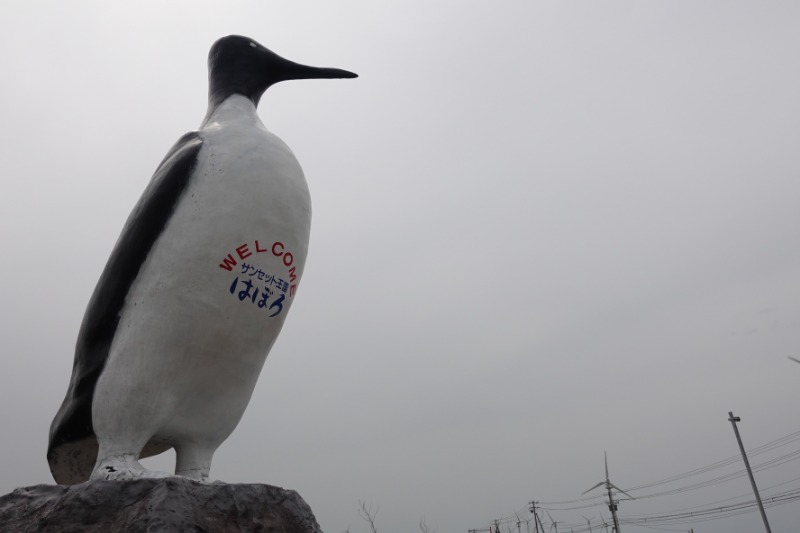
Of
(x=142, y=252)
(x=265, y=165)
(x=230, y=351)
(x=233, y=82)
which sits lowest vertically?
(x=230, y=351)

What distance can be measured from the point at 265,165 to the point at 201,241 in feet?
1.97

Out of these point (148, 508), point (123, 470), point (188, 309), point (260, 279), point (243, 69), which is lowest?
point (148, 508)

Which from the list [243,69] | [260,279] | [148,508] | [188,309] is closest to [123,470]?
[148,508]

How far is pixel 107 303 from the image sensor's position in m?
3.42

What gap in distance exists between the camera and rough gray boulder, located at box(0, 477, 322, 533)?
2537mm

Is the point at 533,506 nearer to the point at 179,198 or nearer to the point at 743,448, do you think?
the point at 743,448

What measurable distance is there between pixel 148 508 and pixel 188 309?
1077 millimetres

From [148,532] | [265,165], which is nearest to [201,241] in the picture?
[265,165]

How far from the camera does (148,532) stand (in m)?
2.43

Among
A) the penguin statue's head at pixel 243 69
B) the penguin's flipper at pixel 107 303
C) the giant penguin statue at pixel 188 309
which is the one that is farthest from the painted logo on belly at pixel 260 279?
the penguin statue's head at pixel 243 69

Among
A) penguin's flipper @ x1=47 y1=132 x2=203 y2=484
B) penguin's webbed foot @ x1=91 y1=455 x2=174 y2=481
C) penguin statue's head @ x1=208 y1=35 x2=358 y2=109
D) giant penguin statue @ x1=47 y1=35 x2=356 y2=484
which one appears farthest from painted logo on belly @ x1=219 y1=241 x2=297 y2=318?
penguin statue's head @ x1=208 y1=35 x2=358 y2=109

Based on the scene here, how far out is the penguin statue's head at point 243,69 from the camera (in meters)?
4.54

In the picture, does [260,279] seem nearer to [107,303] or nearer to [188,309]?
[188,309]

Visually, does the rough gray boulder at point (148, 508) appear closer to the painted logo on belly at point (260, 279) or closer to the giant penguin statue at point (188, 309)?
the giant penguin statue at point (188, 309)
